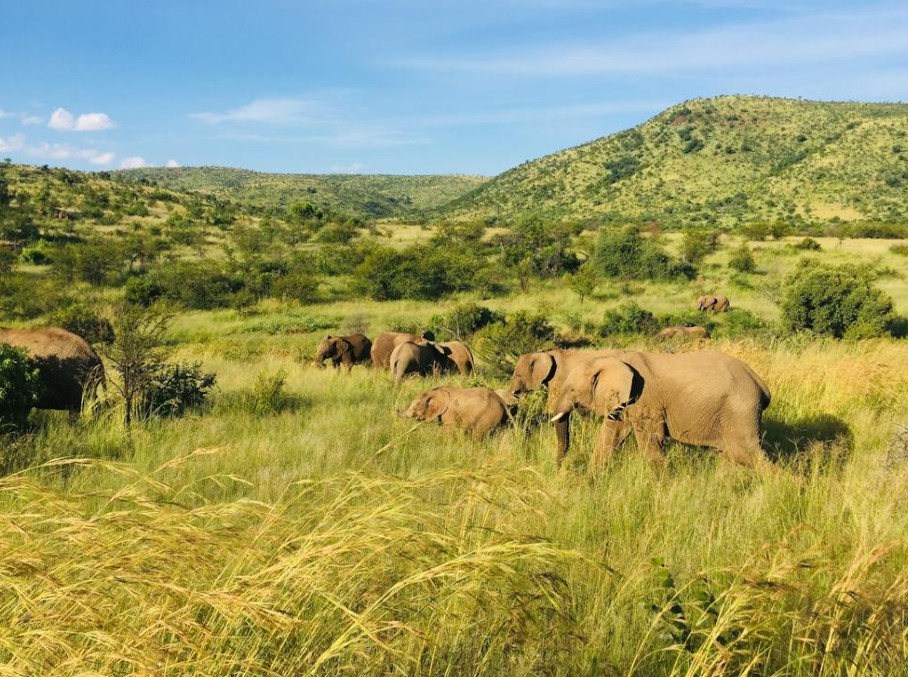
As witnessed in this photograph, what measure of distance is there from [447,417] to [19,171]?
64.6 meters

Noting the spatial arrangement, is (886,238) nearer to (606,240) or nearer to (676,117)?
(606,240)

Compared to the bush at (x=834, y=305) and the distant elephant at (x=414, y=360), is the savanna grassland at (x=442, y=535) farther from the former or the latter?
the distant elephant at (x=414, y=360)

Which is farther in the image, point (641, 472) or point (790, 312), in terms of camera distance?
point (790, 312)

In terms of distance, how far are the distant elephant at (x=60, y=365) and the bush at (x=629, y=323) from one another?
1424 cm

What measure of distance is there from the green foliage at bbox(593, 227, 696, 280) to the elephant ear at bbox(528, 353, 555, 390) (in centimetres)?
2449

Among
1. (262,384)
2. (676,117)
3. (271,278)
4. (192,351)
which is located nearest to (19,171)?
(271,278)

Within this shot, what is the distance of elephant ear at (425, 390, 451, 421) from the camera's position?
662 centimetres

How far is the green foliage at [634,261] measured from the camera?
100 feet

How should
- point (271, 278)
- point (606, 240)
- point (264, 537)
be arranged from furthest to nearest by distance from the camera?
point (606, 240), point (271, 278), point (264, 537)

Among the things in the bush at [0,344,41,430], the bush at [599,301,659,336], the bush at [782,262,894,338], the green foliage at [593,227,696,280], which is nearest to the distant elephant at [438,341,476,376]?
the bush at [0,344,41,430]

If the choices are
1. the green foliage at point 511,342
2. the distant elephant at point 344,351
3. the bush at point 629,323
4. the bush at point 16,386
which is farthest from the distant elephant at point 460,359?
the bush at point 629,323

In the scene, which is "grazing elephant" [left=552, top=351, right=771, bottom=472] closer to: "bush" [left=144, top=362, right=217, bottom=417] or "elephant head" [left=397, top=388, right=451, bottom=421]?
"elephant head" [left=397, top=388, right=451, bottom=421]

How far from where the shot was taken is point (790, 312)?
17.7 m

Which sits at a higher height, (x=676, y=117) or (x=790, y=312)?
(x=676, y=117)
